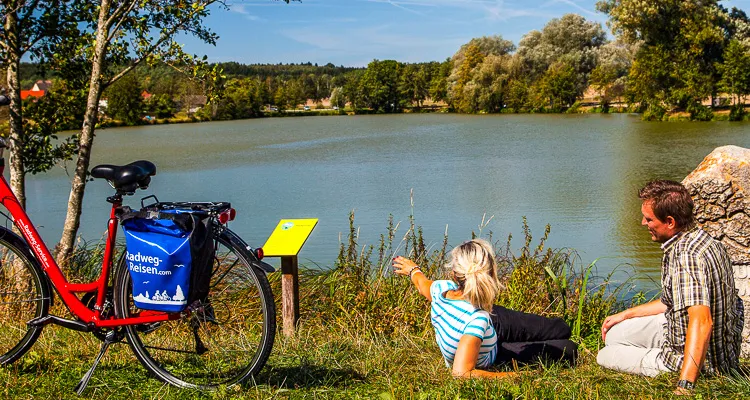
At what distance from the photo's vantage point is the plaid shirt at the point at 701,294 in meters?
2.88

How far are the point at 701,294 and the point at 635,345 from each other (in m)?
0.65

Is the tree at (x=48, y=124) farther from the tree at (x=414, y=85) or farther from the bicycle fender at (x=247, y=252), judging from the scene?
the tree at (x=414, y=85)

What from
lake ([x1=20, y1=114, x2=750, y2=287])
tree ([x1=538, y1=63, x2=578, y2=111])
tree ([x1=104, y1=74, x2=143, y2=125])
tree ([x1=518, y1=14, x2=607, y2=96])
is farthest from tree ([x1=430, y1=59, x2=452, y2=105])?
lake ([x1=20, y1=114, x2=750, y2=287])

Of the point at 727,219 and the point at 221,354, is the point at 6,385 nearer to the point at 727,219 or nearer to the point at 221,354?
the point at 221,354

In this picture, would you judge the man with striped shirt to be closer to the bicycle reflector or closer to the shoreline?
the bicycle reflector

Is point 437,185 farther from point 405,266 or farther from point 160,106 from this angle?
point 160,106

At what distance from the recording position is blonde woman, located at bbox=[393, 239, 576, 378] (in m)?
3.11

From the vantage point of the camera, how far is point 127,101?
175 ft

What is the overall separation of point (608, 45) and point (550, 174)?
145 ft

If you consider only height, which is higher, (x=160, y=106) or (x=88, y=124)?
(x=88, y=124)

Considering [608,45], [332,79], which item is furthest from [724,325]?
[332,79]

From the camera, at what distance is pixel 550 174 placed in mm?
16141

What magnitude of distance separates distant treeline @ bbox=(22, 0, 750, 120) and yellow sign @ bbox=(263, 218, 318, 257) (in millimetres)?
1584

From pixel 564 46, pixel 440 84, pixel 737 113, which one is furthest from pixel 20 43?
pixel 440 84
